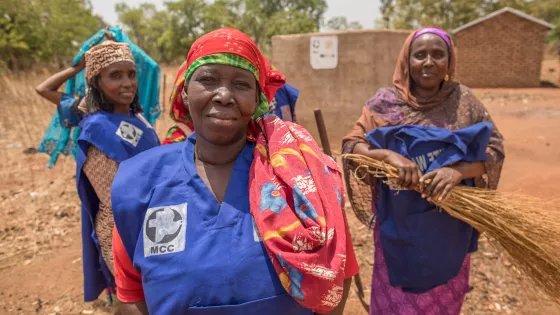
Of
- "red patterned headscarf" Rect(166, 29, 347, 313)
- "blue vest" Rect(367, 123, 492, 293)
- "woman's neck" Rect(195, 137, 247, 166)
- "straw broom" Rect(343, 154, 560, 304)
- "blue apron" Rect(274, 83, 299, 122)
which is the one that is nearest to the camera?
"red patterned headscarf" Rect(166, 29, 347, 313)

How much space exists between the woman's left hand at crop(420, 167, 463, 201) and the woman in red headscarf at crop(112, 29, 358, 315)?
0.83 meters

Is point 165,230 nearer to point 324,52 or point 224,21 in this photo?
point 324,52

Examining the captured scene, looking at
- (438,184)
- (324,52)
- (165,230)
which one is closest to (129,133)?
(165,230)

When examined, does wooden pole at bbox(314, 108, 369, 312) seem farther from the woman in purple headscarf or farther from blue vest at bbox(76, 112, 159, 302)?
blue vest at bbox(76, 112, 159, 302)

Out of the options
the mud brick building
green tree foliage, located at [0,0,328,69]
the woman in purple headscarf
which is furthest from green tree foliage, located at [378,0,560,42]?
the woman in purple headscarf

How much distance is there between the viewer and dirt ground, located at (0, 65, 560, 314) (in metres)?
2.98

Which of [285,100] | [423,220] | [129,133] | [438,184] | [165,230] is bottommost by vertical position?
[423,220]

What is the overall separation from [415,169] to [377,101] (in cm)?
53

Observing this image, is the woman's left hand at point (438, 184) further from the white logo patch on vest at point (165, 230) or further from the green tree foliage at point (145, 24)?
the green tree foliage at point (145, 24)

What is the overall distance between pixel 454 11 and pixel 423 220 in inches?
1220

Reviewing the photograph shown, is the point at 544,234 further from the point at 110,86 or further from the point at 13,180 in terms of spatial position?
the point at 13,180

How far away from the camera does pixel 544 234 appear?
5.95 ft

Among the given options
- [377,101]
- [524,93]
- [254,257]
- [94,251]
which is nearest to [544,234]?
[377,101]

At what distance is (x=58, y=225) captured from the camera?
4.34 metres
